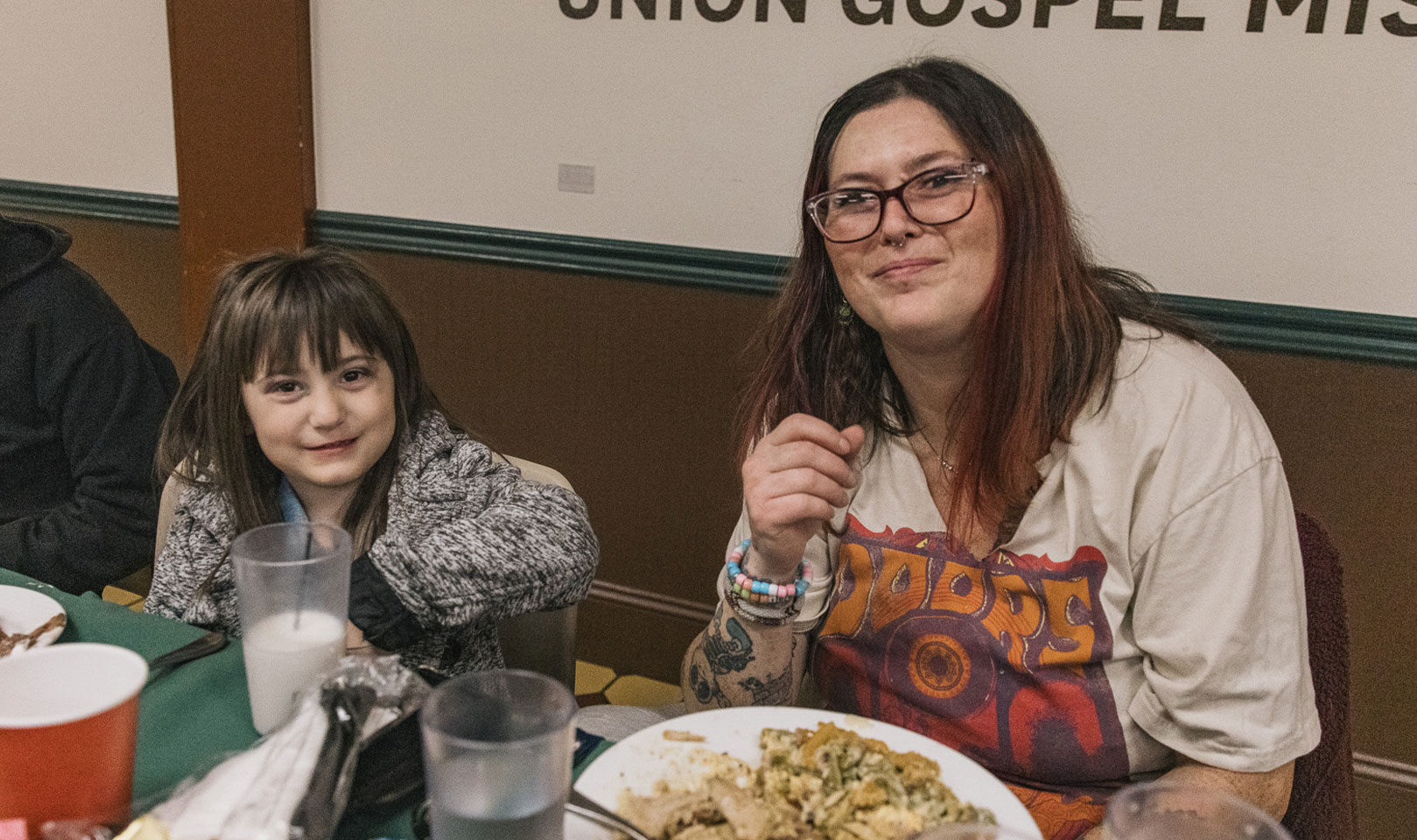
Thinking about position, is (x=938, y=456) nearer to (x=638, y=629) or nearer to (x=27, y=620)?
(x=27, y=620)

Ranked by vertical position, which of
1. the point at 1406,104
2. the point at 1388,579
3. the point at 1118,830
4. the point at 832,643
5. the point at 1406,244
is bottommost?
the point at 1388,579

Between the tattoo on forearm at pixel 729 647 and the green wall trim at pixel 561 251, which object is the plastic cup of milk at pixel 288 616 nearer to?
the tattoo on forearm at pixel 729 647

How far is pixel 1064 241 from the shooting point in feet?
4.18

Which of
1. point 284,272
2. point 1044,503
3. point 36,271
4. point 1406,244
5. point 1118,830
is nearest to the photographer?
point 1118,830

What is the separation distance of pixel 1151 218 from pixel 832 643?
1.31 m

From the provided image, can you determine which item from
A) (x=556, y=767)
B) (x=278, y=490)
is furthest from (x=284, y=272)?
(x=556, y=767)

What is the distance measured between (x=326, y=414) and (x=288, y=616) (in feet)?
1.64

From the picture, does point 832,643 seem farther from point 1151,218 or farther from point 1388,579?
point 1388,579

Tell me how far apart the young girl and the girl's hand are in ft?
0.96

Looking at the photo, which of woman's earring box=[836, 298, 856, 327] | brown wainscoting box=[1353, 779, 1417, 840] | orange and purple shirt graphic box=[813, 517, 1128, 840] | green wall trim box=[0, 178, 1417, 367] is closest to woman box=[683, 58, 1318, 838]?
orange and purple shirt graphic box=[813, 517, 1128, 840]

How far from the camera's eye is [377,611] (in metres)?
1.19

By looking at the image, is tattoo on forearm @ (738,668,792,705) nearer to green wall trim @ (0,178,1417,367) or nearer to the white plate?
the white plate

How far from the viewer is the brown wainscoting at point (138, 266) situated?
10.6ft

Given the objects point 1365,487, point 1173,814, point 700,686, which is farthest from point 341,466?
point 1365,487
